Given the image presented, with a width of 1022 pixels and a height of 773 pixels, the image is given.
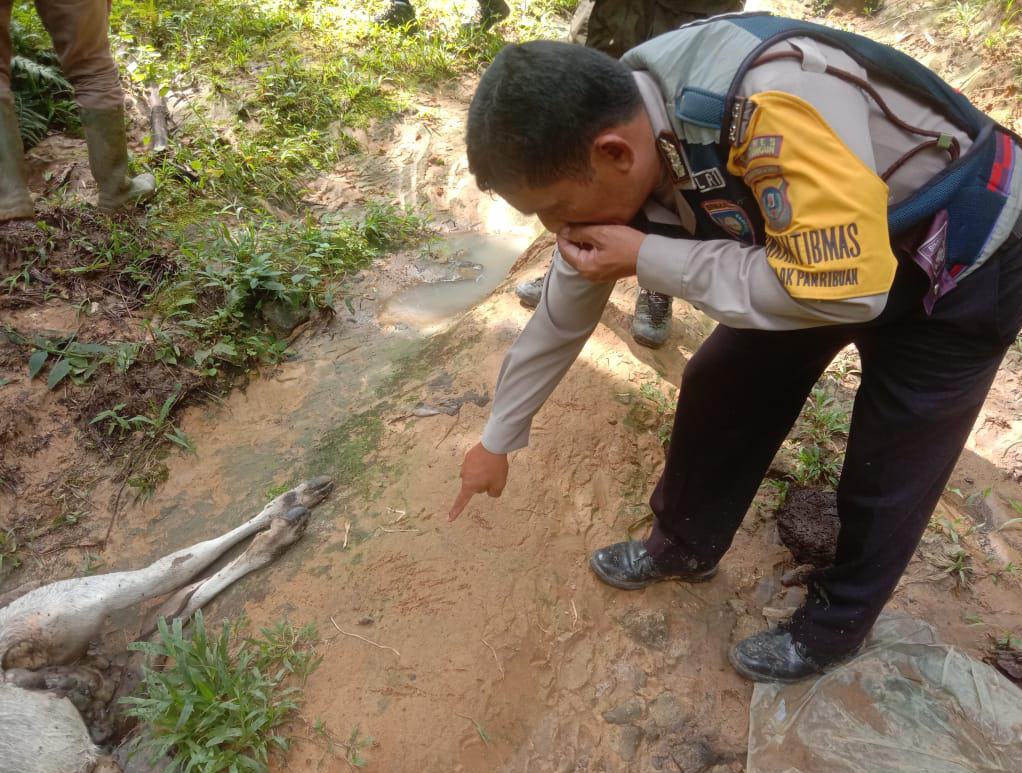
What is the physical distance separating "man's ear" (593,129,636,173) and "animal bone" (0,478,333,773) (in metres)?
1.91

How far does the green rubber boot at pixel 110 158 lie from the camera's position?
3.93 metres

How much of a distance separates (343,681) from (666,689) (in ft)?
3.48

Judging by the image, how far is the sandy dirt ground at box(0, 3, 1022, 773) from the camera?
2.05 metres

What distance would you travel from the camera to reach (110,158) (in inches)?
160

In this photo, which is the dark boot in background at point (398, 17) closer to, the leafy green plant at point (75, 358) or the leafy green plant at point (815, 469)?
the leafy green plant at point (75, 358)

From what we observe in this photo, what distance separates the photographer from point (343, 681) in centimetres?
210

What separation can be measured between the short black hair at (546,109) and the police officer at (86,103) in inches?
142

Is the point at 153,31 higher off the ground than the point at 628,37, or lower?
lower

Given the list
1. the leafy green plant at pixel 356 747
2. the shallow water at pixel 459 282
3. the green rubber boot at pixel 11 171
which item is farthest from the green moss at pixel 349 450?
the green rubber boot at pixel 11 171

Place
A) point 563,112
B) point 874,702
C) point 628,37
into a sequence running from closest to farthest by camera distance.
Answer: point 563,112
point 874,702
point 628,37

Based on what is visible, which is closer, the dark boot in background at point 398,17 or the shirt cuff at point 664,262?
the shirt cuff at point 664,262

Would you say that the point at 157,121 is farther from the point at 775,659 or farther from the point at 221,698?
the point at 775,659

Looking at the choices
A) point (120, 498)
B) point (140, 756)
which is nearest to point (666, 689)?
point (140, 756)

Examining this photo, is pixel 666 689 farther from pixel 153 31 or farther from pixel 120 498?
pixel 153 31
